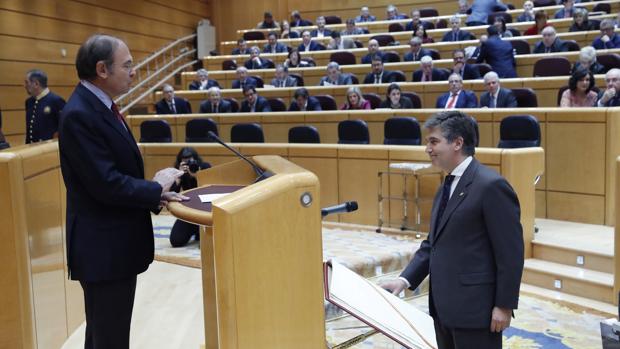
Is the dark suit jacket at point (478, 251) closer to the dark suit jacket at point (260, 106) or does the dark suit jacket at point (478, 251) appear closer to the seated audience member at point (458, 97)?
the seated audience member at point (458, 97)

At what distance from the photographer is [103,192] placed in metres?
1.61

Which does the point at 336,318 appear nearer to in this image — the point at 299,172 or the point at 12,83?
the point at 299,172

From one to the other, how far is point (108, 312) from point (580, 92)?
4.47 meters

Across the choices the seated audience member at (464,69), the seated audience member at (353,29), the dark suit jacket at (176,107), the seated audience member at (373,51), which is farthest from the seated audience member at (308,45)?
the seated audience member at (464,69)

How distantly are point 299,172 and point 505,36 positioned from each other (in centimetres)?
721

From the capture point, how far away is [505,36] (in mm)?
8164

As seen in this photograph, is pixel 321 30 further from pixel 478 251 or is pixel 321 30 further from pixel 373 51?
pixel 478 251

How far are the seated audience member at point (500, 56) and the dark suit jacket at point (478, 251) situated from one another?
550cm

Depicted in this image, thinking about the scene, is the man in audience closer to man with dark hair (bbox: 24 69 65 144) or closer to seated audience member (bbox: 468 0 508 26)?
seated audience member (bbox: 468 0 508 26)

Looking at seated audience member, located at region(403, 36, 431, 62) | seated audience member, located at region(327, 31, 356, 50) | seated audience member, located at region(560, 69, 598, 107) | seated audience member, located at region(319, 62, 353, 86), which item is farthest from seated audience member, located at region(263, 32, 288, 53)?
seated audience member, located at region(560, 69, 598, 107)

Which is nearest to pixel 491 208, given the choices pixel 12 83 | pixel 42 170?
pixel 42 170

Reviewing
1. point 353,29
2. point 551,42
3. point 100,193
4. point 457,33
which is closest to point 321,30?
point 353,29

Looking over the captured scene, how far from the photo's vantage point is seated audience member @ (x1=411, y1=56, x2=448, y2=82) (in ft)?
23.3

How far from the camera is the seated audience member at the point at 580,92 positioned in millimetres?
5141
